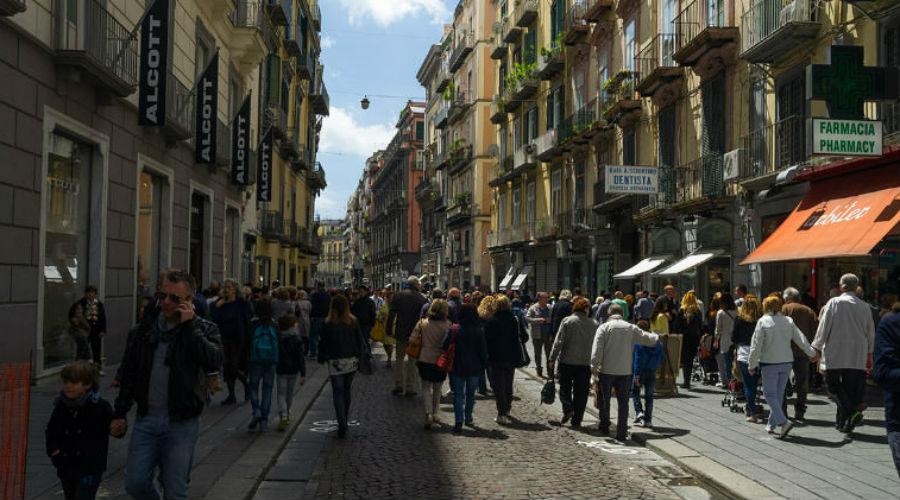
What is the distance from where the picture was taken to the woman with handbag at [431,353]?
36.0 feet

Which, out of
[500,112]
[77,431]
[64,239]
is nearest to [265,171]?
[500,112]

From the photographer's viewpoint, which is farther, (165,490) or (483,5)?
(483,5)

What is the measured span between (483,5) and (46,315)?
42045 millimetres

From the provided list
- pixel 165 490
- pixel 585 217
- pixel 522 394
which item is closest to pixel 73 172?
pixel 522 394

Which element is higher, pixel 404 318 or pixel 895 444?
pixel 404 318

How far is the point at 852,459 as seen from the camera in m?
8.88

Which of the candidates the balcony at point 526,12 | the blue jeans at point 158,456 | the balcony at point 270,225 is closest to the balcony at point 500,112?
the balcony at point 526,12

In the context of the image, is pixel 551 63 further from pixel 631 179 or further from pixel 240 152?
pixel 240 152

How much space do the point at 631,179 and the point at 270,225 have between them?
17.3m

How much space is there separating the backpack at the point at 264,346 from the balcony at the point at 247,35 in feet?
57.0

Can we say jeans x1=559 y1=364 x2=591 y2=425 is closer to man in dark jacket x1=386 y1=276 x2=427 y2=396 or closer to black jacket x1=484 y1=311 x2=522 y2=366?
black jacket x1=484 y1=311 x2=522 y2=366

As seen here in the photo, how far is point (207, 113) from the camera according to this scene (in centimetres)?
2089

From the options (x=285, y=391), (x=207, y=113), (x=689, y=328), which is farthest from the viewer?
(x=207, y=113)

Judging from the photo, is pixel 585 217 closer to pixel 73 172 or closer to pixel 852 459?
pixel 73 172
